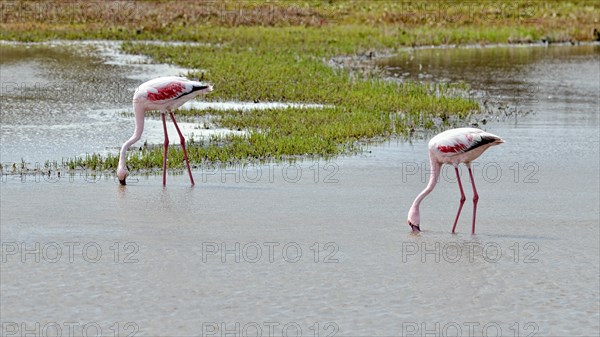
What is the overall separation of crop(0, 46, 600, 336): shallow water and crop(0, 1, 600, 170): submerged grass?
1510 mm

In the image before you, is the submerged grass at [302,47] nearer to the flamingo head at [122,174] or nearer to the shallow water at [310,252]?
the flamingo head at [122,174]

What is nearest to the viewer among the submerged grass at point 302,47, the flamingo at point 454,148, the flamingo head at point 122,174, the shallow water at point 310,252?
the shallow water at point 310,252

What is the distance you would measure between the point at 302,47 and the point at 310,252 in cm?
2229

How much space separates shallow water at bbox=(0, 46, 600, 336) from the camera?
8320 mm

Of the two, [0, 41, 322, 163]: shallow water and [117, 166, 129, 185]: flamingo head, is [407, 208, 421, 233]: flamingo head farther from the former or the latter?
[0, 41, 322, 163]: shallow water

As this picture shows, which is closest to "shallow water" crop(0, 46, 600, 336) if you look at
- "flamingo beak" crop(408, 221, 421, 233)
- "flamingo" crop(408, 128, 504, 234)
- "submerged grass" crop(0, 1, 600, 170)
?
"flamingo beak" crop(408, 221, 421, 233)

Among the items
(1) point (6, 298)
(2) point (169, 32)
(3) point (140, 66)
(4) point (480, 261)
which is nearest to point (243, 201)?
(4) point (480, 261)

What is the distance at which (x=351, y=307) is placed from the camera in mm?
8562

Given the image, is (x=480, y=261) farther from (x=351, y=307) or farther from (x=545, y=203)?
(x=545, y=203)

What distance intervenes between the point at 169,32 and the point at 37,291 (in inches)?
1095

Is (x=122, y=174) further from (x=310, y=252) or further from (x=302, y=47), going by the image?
(x=302, y=47)

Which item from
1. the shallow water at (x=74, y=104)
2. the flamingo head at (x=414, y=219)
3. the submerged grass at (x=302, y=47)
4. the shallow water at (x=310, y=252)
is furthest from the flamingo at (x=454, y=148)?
→ the shallow water at (x=74, y=104)

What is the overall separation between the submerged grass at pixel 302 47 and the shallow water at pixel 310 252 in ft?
4.95

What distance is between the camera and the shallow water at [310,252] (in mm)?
8320
